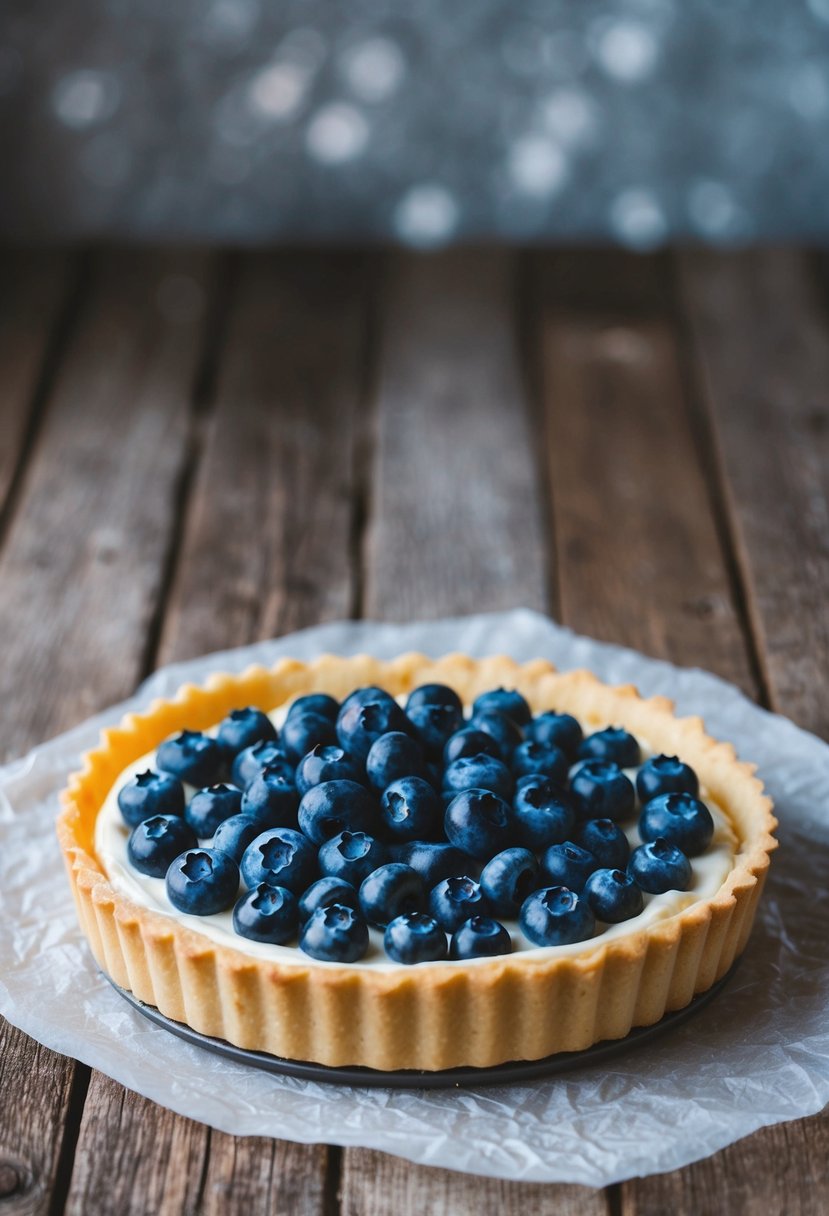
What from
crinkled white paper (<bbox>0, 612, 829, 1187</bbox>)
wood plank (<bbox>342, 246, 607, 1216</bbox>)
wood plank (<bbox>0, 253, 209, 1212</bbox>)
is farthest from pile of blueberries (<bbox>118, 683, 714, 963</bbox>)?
wood plank (<bbox>342, 246, 607, 1216</bbox>)

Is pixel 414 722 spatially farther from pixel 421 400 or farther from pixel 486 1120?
pixel 421 400

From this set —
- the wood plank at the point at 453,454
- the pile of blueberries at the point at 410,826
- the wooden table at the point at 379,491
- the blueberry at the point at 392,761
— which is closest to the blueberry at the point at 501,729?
the pile of blueberries at the point at 410,826

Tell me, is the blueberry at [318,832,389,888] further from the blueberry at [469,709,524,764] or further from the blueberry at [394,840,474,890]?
the blueberry at [469,709,524,764]

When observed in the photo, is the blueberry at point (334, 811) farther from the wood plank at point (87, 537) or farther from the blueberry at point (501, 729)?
the wood plank at point (87, 537)

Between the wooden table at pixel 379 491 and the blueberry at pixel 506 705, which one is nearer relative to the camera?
the wooden table at pixel 379 491

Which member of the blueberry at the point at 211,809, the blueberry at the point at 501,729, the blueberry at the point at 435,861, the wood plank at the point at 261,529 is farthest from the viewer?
the blueberry at the point at 501,729

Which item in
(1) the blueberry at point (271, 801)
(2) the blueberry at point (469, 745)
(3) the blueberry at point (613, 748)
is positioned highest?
(1) the blueberry at point (271, 801)

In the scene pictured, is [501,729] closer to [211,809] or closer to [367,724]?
[367,724]
